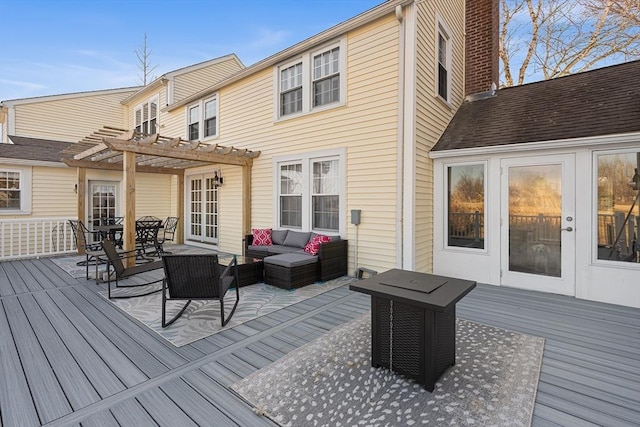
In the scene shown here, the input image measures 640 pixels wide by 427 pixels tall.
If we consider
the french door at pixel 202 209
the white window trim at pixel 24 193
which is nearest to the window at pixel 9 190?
the white window trim at pixel 24 193

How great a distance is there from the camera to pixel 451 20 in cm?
690

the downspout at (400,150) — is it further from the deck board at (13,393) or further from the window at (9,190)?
the window at (9,190)

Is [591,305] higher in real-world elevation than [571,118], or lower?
lower

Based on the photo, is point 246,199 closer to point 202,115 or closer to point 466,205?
point 202,115

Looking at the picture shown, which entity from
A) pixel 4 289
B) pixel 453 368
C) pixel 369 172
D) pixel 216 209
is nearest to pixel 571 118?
pixel 369 172

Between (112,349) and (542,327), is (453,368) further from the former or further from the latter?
(112,349)

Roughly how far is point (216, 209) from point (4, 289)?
196 inches

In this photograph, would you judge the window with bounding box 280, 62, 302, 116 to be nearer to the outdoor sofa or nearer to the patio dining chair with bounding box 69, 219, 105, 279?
the outdoor sofa

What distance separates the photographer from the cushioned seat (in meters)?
5.13

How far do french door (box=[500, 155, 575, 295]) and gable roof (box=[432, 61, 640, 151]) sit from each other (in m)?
0.50

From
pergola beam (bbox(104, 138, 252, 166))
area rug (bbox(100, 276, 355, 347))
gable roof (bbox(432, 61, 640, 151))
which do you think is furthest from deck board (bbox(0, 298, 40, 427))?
gable roof (bbox(432, 61, 640, 151))

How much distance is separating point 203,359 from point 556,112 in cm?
668

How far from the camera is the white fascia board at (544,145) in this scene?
13.9ft

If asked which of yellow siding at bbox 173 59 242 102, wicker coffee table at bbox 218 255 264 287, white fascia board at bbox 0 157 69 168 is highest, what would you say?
yellow siding at bbox 173 59 242 102
